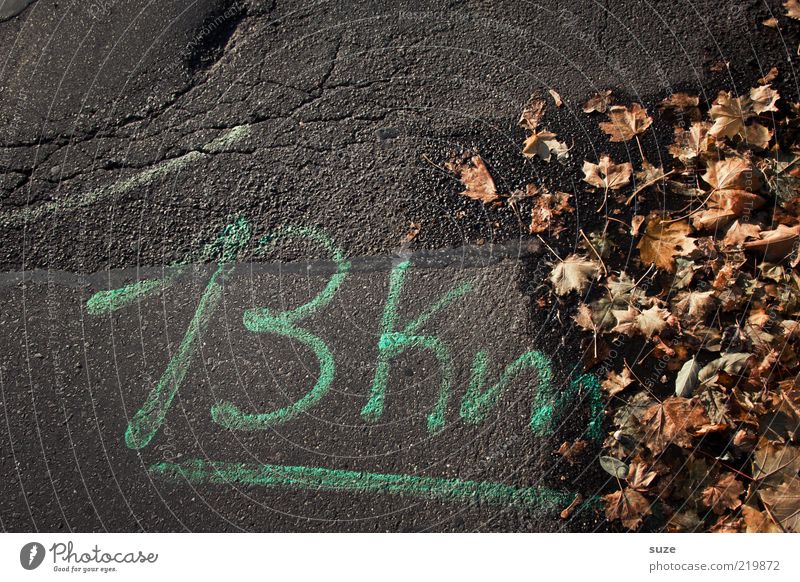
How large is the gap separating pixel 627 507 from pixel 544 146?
1.36 meters

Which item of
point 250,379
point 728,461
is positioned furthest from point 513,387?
point 250,379

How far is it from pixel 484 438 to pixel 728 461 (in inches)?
32.3

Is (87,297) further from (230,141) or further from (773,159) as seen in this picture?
(773,159)

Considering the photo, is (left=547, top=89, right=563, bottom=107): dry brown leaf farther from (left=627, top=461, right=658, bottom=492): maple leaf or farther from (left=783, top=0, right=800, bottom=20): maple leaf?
(left=627, top=461, right=658, bottom=492): maple leaf

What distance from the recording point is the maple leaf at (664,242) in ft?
8.13

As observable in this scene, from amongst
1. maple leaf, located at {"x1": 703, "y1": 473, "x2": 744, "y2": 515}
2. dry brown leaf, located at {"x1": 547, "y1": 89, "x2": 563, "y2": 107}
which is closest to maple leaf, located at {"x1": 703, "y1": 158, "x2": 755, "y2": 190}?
dry brown leaf, located at {"x1": 547, "y1": 89, "x2": 563, "y2": 107}

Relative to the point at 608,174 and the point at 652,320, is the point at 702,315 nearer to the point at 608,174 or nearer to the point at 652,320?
the point at 652,320

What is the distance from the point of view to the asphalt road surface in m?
2.48

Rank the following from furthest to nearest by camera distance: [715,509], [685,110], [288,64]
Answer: [288,64]
[685,110]
[715,509]

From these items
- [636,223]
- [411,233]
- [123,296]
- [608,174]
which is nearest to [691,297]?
[636,223]

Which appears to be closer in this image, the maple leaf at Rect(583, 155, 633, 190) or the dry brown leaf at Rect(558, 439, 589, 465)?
the dry brown leaf at Rect(558, 439, 589, 465)

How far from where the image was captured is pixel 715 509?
2285 mm
